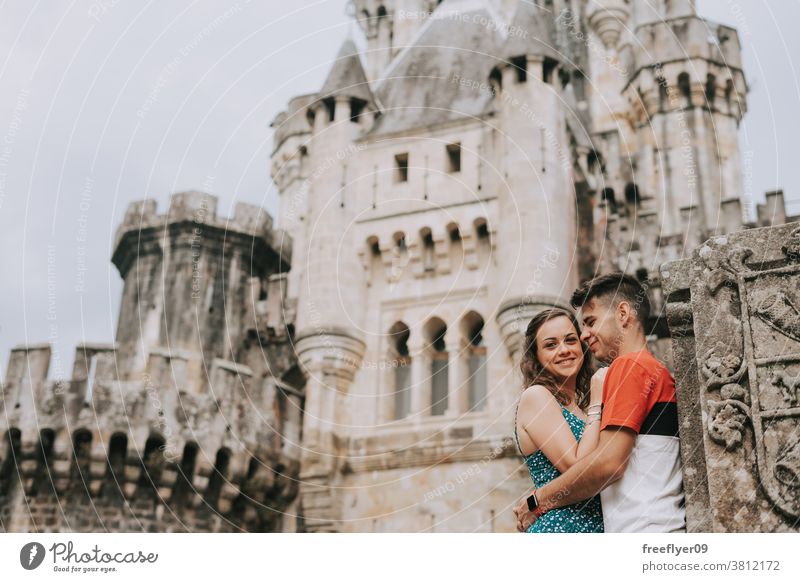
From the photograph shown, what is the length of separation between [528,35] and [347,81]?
12.9ft

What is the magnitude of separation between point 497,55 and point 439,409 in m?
7.96

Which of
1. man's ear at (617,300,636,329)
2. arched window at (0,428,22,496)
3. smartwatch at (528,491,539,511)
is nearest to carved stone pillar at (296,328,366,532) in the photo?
arched window at (0,428,22,496)

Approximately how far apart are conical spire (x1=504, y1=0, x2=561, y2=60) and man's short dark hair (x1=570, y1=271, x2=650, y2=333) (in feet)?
54.5

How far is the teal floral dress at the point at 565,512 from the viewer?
15.8 feet

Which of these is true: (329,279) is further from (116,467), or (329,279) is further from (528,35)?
(528,35)

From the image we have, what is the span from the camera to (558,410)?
4785 millimetres

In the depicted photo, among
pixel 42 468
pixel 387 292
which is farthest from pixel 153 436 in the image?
pixel 387 292

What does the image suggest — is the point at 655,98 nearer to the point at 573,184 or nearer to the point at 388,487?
the point at 573,184

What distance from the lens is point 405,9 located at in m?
27.8

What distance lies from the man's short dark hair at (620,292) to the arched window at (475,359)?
46.2ft

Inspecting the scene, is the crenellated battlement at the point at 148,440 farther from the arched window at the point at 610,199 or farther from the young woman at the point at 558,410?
the young woman at the point at 558,410

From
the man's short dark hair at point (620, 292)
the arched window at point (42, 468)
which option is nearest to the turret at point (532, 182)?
the arched window at point (42, 468)

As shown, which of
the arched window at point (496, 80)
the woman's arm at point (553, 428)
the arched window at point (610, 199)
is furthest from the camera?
the arched window at point (610, 199)
